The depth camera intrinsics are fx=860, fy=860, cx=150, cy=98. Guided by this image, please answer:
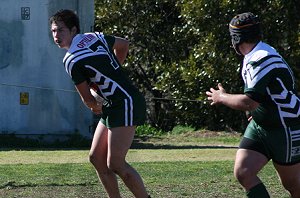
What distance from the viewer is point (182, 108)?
21828mm

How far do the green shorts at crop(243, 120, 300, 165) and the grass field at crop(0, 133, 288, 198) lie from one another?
7.90 ft

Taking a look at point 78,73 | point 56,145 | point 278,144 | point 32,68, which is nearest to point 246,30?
point 278,144

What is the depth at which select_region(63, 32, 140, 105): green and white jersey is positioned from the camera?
7.22 meters

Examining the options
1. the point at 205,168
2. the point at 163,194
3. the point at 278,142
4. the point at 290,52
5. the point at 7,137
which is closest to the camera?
the point at 278,142

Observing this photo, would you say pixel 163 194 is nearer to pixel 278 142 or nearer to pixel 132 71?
pixel 278 142

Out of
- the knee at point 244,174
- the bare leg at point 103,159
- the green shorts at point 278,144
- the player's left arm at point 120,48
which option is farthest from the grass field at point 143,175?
the knee at point 244,174

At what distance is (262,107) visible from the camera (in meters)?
6.57

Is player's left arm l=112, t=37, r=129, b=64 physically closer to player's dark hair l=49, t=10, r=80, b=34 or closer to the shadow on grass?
player's dark hair l=49, t=10, r=80, b=34

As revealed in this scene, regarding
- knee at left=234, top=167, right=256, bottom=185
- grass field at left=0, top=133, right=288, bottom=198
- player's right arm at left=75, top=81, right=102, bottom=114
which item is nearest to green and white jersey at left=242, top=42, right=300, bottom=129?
knee at left=234, top=167, right=256, bottom=185

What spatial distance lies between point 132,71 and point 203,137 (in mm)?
3175

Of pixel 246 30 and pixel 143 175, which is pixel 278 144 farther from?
pixel 143 175

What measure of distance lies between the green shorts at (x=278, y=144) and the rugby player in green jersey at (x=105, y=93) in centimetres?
110

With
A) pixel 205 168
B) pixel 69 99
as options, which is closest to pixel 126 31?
pixel 69 99

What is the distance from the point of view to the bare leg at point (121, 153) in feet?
23.8
